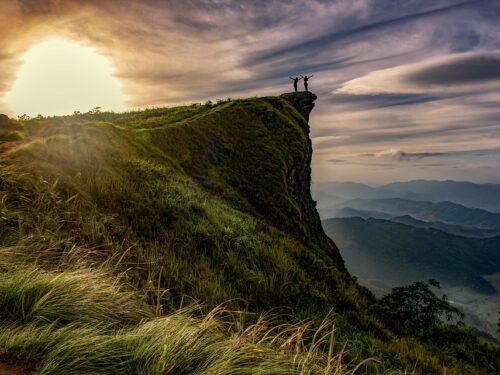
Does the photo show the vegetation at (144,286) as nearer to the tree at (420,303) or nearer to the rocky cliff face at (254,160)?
the tree at (420,303)

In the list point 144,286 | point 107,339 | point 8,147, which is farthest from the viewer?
point 8,147

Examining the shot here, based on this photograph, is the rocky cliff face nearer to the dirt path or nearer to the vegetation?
the vegetation

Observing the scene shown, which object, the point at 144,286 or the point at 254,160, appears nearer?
the point at 144,286

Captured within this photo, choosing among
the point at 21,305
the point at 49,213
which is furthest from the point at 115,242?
the point at 21,305

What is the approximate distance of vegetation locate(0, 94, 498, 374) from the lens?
3.04 meters

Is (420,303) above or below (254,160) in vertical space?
below

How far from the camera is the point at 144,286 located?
475cm

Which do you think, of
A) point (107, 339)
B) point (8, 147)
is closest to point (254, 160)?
point (8, 147)

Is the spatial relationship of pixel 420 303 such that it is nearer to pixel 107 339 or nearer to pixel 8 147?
pixel 107 339

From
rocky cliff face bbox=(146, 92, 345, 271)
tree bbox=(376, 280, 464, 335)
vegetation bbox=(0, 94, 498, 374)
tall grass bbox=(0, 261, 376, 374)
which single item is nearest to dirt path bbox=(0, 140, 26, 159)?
vegetation bbox=(0, 94, 498, 374)

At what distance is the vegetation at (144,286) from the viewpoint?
3.04 metres

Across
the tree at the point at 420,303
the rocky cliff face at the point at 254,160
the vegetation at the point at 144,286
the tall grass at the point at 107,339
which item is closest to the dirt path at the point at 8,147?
the vegetation at the point at 144,286

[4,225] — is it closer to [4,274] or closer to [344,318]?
[4,274]

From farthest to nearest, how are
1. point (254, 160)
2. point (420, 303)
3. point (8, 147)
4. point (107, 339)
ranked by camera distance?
point (254, 160)
point (420, 303)
point (8, 147)
point (107, 339)
